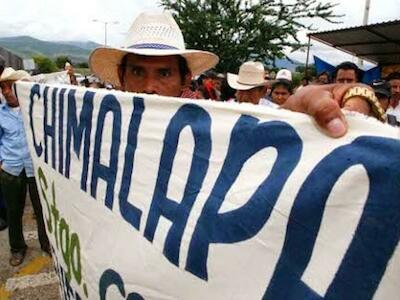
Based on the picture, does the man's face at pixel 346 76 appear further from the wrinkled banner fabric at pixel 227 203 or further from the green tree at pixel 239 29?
the green tree at pixel 239 29

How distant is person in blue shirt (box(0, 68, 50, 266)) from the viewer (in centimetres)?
373

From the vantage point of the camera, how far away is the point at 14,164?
3732 mm

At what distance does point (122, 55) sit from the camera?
2061 mm

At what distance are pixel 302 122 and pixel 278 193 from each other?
131mm

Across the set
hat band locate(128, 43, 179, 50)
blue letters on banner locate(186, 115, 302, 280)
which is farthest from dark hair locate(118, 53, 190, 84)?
blue letters on banner locate(186, 115, 302, 280)

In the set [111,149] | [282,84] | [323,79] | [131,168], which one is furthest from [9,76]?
[323,79]

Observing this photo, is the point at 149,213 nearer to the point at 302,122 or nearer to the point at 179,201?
the point at 179,201

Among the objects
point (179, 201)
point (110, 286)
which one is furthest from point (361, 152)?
point (110, 286)

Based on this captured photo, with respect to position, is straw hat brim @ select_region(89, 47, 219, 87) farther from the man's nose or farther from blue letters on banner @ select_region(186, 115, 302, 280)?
blue letters on banner @ select_region(186, 115, 302, 280)

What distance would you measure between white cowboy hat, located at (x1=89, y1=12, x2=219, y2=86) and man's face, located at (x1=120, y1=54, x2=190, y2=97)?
50 mm

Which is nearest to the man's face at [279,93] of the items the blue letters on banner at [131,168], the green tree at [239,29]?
the blue letters on banner at [131,168]

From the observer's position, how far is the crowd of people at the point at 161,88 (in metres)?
0.93

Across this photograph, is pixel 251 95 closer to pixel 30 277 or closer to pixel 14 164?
pixel 14 164

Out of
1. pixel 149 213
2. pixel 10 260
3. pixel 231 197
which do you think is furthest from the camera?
pixel 10 260
